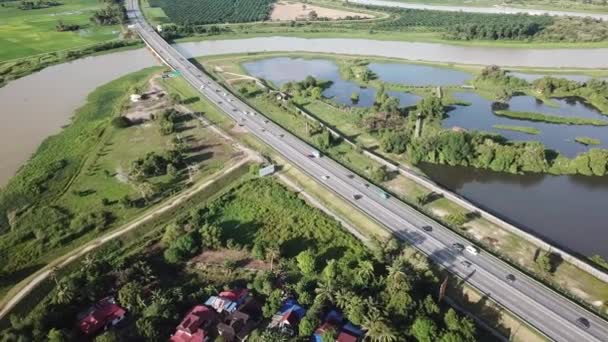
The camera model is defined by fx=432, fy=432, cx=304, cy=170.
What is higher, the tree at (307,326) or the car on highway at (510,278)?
the car on highway at (510,278)

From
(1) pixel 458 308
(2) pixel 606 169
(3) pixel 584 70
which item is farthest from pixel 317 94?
(3) pixel 584 70

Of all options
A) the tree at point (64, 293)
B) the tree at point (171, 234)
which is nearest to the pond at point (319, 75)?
the tree at point (171, 234)

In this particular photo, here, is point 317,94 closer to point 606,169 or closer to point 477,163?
point 477,163

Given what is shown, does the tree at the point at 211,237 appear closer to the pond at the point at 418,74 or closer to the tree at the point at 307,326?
the tree at the point at 307,326

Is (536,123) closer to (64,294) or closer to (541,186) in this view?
(541,186)

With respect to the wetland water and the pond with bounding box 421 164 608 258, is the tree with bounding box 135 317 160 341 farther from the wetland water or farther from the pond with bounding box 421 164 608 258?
the wetland water

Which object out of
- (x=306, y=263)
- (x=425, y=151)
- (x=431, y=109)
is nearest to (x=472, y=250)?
(x=306, y=263)

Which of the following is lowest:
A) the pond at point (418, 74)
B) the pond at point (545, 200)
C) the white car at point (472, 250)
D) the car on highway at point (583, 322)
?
the car on highway at point (583, 322)
